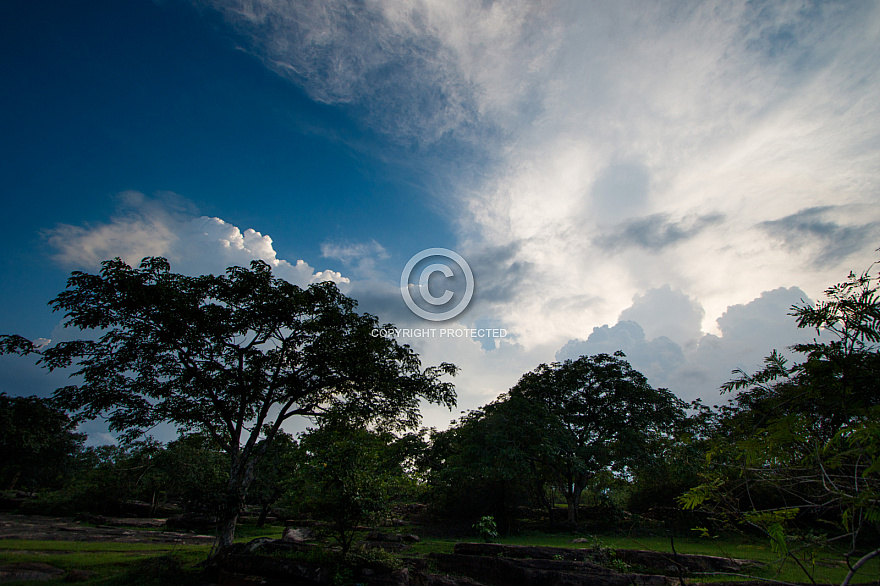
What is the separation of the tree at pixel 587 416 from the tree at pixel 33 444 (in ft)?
120

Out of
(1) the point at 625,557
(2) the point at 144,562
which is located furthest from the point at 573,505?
(2) the point at 144,562

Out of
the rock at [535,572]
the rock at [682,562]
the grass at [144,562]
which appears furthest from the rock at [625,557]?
the rock at [535,572]

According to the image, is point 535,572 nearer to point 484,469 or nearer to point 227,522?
point 227,522

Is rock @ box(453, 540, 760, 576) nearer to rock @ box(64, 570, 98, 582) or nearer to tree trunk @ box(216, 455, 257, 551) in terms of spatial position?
tree trunk @ box(216, 455, 257, 551)

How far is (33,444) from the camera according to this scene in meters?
38.6

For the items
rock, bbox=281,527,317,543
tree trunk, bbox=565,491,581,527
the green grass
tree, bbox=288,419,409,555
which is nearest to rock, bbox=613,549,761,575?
tree, bbox=288,419,409,555

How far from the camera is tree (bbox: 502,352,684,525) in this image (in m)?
25.3

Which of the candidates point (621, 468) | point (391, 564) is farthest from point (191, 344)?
point (621, 468)

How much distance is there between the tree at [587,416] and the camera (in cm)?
2533

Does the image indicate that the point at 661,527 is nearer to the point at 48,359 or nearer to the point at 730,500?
the point at 730,500

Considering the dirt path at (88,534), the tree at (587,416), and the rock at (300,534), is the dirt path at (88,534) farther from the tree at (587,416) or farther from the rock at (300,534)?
the tree at (587,416)

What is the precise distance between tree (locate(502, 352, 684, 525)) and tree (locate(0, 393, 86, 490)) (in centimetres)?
3672

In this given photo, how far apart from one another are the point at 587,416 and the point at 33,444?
5275 centimetres

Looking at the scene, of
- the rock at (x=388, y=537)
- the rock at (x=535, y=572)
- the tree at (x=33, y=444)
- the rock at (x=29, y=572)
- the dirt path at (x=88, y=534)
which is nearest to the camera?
the rock at (x=535, y=572)
